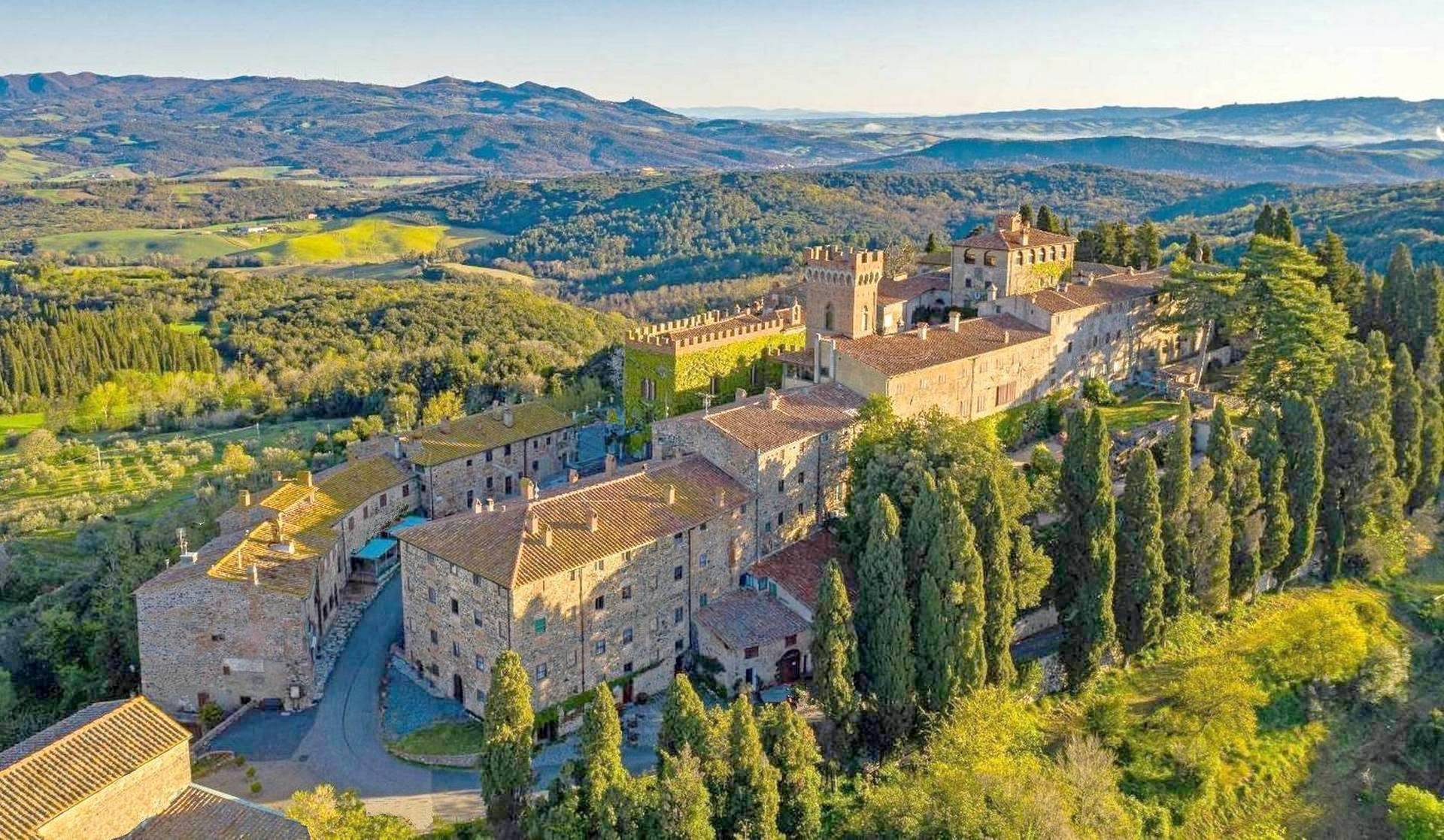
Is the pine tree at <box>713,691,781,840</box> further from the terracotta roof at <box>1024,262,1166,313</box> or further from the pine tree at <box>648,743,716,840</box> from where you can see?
the terracotta roof at <box>1024,262,1166,313</box>

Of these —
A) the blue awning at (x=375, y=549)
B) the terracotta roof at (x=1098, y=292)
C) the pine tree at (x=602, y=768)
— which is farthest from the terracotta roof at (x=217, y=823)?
the terracotta roof at (x=1098, y=292)

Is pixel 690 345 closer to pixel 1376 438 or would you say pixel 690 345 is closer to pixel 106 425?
pixel 1376 438

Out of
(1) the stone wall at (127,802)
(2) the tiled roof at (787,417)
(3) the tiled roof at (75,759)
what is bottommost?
(1) the stone wall at (127,802)

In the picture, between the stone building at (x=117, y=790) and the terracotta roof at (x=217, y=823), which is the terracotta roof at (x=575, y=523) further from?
the stone building at (x=117, y=790)

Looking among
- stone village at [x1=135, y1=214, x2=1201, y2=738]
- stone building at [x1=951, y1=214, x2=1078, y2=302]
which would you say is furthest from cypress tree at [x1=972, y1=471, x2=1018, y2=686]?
stone building at [x1=951, y1=214, x2=1078, y2=302]

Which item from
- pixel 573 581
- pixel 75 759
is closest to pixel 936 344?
pixel 573 581

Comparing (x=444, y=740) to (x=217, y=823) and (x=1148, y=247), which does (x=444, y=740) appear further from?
(x=1148, y=247)

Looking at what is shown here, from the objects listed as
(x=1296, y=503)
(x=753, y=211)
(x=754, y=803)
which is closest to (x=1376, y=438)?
(x=1296, y=503)
